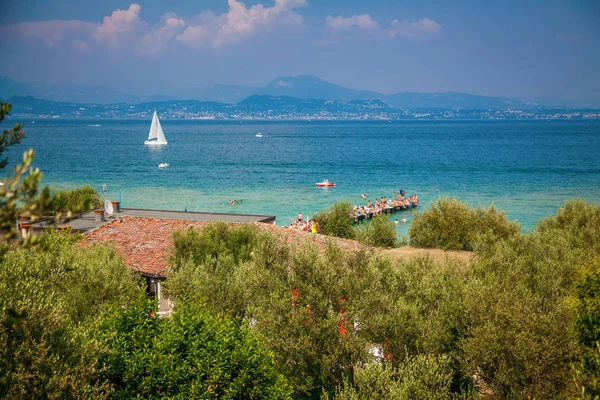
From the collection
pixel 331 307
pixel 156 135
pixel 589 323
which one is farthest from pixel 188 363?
pixel 156 135

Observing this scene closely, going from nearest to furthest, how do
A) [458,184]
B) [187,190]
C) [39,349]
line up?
1. [39,349]
2. [187,190]
3. [458,184]

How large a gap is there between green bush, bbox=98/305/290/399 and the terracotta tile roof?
12364 millimetres

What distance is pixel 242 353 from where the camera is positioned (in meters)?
13.5

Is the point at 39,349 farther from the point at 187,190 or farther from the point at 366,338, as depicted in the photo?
the point at 187,190

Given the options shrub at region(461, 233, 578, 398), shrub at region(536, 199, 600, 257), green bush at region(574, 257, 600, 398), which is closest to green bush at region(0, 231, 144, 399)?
shrub at region(461, 233, 578, 398)

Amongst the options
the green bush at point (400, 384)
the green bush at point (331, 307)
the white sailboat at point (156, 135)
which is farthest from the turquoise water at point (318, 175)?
the green bush at point (400, 384)

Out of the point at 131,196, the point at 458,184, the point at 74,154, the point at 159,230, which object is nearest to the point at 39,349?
the point at 159,230

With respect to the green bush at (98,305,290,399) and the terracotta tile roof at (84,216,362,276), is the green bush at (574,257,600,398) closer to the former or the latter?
the green bush at (98,305,290,399)

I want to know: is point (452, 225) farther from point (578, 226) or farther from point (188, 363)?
point (188, 363)

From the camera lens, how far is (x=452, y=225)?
133 ft

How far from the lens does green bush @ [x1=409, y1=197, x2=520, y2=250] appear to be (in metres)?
39.8

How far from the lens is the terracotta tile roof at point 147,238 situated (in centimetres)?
2822

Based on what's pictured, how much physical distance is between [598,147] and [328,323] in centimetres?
16367

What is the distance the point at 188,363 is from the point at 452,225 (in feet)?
99.1
